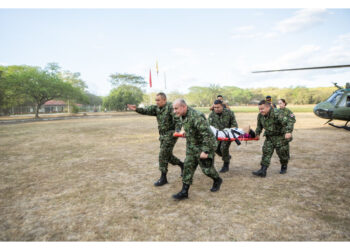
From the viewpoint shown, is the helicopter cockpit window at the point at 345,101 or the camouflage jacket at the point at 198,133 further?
the helicopter cockpit window at the point at 345,101

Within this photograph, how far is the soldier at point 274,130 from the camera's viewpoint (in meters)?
4.80

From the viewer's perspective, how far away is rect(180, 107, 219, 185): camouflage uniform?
368 centimetres

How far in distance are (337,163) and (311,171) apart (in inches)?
59.1

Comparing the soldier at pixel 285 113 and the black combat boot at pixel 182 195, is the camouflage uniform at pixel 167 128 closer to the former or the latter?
the black combat boot at pixel 182 195

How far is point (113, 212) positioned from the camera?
3.47m

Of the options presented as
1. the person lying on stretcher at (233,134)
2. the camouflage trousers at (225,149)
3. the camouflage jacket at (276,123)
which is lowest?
the camouflage trousers at (225,149)

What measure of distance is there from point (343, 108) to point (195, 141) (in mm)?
10533

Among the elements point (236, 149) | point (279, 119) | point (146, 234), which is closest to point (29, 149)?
point (146, 234)

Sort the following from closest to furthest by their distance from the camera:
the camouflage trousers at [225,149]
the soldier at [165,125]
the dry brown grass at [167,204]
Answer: the dry brown grass at [167,204] → the soldier at [165,125] → the camouflage trousers at [225,149]

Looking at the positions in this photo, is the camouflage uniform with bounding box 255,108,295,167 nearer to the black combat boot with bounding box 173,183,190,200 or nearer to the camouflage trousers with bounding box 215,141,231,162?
the camouflage trousers with bounding box 215,141,231,162

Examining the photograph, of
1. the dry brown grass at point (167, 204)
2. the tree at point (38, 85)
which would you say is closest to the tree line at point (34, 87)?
the tree at point (38, 85)

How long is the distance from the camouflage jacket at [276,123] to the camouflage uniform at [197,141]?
2.03 meters

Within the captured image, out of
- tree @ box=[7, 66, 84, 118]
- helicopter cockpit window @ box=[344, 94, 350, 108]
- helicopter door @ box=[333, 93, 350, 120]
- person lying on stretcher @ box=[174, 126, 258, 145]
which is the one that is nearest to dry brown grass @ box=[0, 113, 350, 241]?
person lying on stretcher @ box=[174, 126, 258, 145]

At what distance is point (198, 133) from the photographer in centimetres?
386
